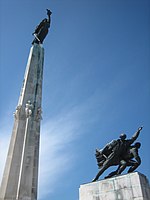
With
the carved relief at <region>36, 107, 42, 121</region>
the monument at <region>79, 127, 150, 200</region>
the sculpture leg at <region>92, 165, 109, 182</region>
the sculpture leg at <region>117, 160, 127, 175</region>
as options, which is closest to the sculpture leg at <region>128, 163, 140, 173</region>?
the monument at <region>79, 127, 150, 200</region>

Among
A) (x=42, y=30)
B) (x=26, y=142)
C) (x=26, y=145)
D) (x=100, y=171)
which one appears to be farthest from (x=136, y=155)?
(x=42, y=30)

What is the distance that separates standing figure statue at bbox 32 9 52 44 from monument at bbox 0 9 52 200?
11.4ft

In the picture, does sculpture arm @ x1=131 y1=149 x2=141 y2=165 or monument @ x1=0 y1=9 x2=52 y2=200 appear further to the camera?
monument @ x1=0 y1=9 x2=52 y2=200

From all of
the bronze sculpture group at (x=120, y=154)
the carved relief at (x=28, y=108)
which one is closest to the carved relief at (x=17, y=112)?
the carved relief at (x=28, y=108)

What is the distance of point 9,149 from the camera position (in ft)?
56.0

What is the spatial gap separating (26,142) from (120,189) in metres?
9.03

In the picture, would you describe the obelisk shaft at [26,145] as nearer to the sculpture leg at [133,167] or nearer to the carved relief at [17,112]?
the carved relief at [17,112]

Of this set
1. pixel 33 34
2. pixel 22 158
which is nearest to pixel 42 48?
pixel 33 34

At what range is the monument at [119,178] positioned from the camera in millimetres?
10242

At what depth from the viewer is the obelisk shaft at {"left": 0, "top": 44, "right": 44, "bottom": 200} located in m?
Result: 15.2

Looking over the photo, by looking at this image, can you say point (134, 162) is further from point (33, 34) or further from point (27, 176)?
point (33, 34)

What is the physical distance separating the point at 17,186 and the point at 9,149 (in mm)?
2997

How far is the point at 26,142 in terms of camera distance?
17.3m

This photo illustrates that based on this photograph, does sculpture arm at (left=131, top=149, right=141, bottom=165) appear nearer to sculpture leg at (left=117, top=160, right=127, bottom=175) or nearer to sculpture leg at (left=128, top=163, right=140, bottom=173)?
sculpture leg at (left=128, top=163, right=140, bottom=173)
